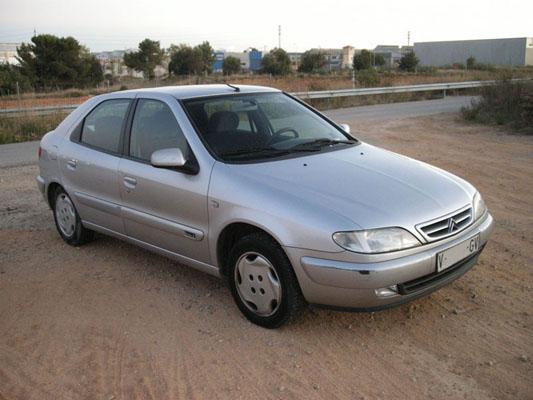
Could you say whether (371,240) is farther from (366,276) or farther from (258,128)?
(258,128)

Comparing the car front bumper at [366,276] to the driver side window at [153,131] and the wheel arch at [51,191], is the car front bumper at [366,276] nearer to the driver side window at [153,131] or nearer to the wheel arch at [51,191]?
the driver side window at [153,131]

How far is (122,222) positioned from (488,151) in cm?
768

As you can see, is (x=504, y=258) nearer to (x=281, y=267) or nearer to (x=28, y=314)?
(x=281, y=267)

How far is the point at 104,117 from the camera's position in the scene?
525cm

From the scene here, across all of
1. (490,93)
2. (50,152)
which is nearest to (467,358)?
(50,152)

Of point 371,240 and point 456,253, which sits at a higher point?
point 371,240

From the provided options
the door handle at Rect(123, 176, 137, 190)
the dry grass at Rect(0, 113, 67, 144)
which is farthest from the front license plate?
the dry grass at Rect(0, 113, 67, 144)

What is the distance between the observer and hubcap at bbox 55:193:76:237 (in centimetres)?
565

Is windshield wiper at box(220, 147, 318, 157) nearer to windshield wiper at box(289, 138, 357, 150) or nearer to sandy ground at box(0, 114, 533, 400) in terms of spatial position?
windshield wiper at box(289, 138, 357, 150)

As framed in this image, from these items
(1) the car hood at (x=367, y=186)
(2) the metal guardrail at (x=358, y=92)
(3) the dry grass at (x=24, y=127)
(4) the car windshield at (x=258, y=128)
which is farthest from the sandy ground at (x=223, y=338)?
(2) the metal guardrail at (x=358, y=92)

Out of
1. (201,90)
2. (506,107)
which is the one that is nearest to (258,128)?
(201,90)

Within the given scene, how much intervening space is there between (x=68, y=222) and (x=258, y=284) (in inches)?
109

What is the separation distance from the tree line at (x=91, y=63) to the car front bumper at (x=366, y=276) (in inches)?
1125

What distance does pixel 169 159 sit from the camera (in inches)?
161
